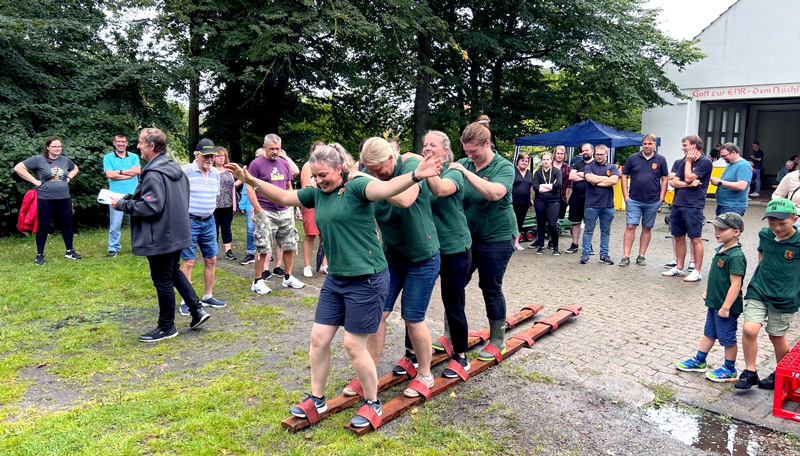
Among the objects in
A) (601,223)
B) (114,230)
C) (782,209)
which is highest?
(782,209)

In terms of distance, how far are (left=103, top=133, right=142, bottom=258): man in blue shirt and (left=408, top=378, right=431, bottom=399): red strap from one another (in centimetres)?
665

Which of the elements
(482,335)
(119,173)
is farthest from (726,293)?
(119,173)

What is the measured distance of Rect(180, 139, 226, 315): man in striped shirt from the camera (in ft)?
19.5

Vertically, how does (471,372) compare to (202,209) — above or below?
below

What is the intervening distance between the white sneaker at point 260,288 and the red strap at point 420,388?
3.47m

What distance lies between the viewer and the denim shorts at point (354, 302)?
3434 mm

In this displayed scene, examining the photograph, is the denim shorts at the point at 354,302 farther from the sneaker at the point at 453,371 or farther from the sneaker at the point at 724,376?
the sneaker at the point at 724,376

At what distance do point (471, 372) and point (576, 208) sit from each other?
6.54 meters

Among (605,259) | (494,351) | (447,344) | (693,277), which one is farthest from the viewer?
(605,259)

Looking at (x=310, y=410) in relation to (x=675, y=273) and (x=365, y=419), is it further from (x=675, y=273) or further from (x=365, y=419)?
(x=675, y=273)

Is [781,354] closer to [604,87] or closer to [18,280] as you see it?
[18,280]

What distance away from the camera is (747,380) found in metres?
4.13

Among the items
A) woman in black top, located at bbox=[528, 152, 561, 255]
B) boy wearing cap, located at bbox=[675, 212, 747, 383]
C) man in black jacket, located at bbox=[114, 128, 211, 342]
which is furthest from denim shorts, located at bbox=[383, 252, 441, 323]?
woman in black top, located at bbox=[528, 152, 561, 255]

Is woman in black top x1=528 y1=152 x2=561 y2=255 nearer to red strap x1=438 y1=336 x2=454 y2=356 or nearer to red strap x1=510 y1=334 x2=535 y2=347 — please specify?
red strap x1=510 y1=334 x2=535 y2=347
